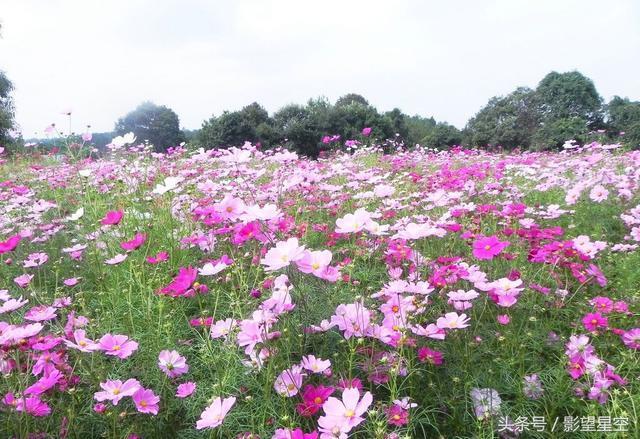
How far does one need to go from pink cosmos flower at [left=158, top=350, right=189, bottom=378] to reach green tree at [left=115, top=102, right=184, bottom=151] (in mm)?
28833

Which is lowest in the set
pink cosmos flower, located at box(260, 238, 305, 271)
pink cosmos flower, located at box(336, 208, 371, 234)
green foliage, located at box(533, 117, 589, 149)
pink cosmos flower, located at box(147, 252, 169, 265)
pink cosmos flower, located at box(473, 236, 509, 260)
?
pink cosmos flower, located at box(147, 252, 169, 265)

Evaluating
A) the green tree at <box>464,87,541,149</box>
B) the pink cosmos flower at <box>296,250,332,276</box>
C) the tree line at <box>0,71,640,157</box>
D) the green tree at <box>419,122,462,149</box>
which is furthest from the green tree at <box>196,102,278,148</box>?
the pink cosmos flower at <box>296,250,332,276</box>

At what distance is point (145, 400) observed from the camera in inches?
49.1

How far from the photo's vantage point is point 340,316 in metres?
1.33

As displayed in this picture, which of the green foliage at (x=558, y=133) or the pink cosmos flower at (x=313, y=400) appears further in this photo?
the green foliage at (x=558, y=133)

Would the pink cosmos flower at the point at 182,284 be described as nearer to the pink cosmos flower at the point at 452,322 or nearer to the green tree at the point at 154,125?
the pink cosmos flower at the point at 452,322

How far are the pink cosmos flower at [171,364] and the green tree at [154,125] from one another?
2883 cm

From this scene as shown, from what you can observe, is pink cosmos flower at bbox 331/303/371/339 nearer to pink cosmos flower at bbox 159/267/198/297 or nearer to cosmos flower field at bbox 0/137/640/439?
cosmos flower field at bbox 0/137/640/439

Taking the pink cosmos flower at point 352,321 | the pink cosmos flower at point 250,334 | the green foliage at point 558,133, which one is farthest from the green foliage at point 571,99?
the pink cosmos flower at point 250,334

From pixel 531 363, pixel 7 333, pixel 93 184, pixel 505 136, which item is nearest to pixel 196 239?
pixel 7 333

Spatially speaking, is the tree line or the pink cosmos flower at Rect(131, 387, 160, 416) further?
the tree line

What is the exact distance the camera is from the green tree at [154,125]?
28.9 metres

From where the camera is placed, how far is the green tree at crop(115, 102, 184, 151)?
94.8ft

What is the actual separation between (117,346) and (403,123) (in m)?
25.5
